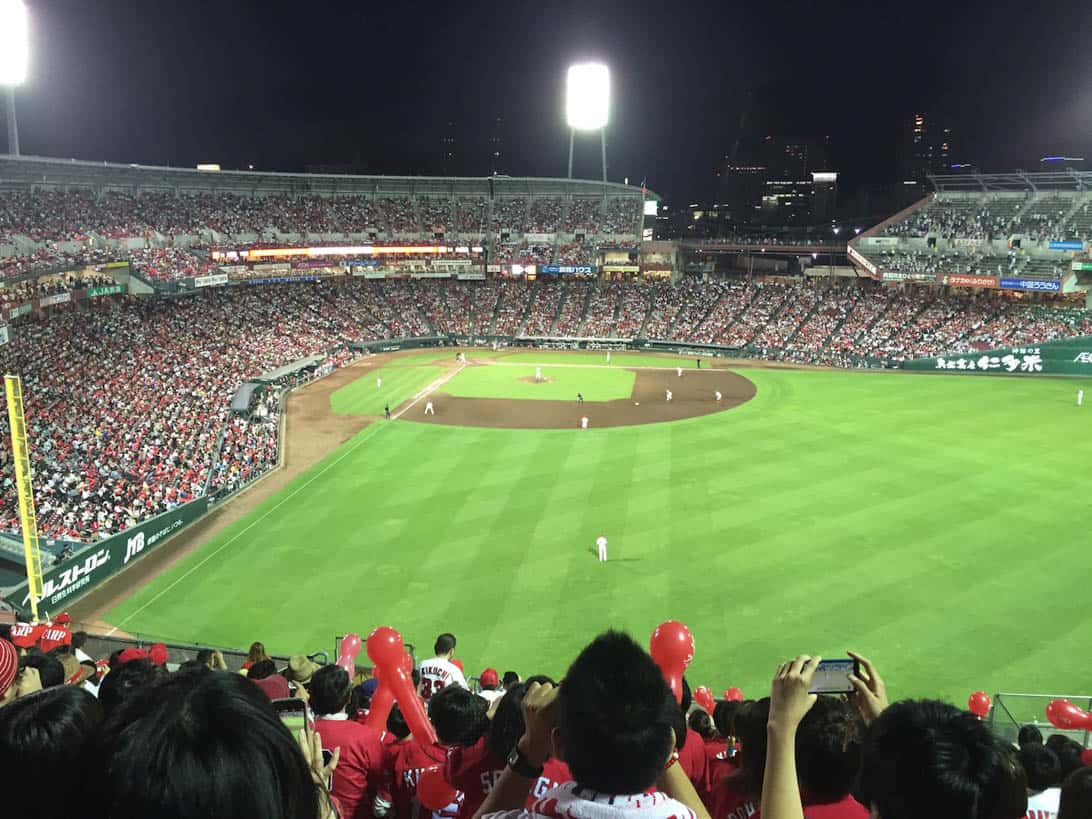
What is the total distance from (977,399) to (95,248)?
5906 centimetres

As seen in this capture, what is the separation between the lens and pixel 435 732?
Answer: 5789mm

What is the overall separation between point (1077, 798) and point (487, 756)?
3.27 metres

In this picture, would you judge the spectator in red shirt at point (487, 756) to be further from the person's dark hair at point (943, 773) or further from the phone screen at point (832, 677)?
the person's dark hair at point (943, 773)

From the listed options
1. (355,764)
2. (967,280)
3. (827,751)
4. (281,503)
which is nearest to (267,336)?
(281,503)

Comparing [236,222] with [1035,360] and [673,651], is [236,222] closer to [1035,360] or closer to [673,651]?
[1035,360]

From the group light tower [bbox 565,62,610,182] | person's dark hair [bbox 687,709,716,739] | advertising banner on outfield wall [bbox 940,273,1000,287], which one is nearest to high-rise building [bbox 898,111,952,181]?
advertising banner on outfield wall [bbox 940,273,1000,287]

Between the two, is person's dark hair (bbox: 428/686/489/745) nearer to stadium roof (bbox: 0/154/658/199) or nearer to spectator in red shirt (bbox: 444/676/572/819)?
spectator in red shirt (bbox: 444/676/572/819)

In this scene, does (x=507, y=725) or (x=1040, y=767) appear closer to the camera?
(x=507, y=725)

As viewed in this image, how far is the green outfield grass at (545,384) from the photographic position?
49000 millimetres

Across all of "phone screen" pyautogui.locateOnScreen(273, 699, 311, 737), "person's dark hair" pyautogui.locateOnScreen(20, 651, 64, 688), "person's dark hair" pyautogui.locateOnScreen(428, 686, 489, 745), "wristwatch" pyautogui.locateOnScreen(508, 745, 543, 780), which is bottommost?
"person's dark hair" pyautogui.locateOnScreen(20, 651, 64, 688)

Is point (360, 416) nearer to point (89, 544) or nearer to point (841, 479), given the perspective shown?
point (89, 544)

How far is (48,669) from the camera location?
22.9 ft

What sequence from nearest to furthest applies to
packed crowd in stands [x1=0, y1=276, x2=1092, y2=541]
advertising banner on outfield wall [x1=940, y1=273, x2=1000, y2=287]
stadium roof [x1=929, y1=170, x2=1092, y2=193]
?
packed crowd in stands [x1=0, y1=276, x2=1092, y2=541], advertising banner on outfield wall [x1=940, y1=273, x2=1000, y2=287], stadium roof [x1=929, y1=170, x2=1092, y2=193]

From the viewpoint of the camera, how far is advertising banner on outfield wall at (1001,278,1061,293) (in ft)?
189
